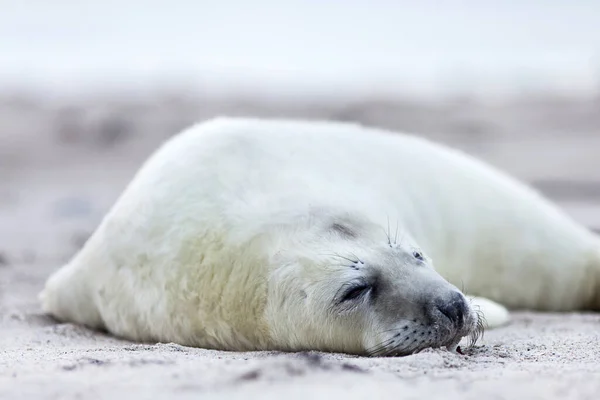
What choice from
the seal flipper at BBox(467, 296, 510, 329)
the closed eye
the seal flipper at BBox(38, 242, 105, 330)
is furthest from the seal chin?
the seal flipper at BBox(38, 242, 105, 330)

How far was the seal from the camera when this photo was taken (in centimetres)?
259

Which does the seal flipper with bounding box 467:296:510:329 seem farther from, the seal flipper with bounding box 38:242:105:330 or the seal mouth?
the seal flipper with bounding box 38:242:105:330

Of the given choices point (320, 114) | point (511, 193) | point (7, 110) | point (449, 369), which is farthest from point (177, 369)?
point (7, 110)

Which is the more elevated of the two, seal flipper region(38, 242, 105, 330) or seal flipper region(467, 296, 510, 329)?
seal flipper region(467, 296, 510, 329)

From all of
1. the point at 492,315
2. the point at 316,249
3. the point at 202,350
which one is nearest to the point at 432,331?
the point at 316,249

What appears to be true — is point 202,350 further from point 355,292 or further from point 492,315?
point 492,315

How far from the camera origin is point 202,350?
2.61m

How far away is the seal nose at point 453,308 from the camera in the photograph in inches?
97.9

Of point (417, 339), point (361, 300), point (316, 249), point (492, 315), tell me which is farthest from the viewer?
point (492, 315)

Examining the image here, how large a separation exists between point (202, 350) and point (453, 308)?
69cm

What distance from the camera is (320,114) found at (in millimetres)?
10086

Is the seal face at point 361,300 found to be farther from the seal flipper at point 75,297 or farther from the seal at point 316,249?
the seal flipper at point 75,297

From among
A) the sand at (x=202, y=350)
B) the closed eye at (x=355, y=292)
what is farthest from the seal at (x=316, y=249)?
the sand at (x=202, y=350)

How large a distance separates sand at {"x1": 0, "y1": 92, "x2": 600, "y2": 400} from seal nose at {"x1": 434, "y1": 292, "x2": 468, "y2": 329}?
0.32 feet
